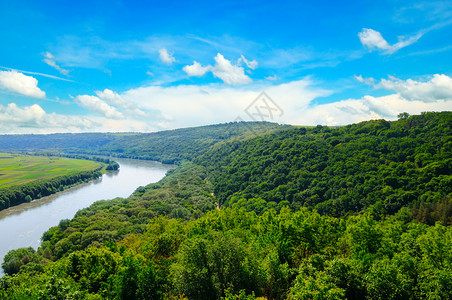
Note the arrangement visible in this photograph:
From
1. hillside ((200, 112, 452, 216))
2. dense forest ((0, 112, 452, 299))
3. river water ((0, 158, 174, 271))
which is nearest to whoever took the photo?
dense forest ((0, 112, 452, 299))

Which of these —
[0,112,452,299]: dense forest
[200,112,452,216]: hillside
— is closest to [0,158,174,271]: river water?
[0,112,452,299]: dense forest

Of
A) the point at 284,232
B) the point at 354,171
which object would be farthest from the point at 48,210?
the point at 354,171

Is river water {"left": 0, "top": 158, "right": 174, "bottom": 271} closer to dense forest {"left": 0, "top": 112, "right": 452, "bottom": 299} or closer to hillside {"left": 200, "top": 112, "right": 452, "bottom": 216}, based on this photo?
dense forest {"left": 0, "top": 112, "right": 452, "bottom": 299}

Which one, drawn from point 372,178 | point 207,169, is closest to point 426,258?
point 372,178

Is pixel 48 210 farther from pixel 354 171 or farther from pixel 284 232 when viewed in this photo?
pixel 354 171

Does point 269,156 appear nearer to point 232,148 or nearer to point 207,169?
point 207,169

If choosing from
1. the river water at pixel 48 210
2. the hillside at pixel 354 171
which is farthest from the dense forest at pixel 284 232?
the river water at pixel 48 210
